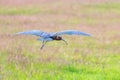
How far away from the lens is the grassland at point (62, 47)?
26.9 ft

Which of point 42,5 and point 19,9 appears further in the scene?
point 42,5

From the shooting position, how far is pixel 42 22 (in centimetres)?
1922

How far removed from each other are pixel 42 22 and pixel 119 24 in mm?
3133

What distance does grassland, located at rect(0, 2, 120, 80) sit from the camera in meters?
8.20

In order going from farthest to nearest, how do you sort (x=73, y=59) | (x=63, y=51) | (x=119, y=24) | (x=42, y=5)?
(x=42, y=5), (x=119, y=24), (x=63, y=51), (x=73, y=59)

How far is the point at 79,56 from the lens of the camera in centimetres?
1007

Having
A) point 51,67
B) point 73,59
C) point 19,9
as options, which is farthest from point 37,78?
point 19,9

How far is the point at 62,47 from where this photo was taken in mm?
11969

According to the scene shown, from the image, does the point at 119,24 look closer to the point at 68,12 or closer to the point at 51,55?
the point at 68,12

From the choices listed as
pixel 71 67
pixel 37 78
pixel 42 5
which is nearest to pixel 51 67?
pixel 71 67

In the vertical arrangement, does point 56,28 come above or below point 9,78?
below

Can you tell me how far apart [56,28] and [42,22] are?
7.10 feet

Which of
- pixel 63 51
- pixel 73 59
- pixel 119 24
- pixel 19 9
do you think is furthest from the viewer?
pixel 19 9

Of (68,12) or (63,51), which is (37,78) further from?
(68,12)
